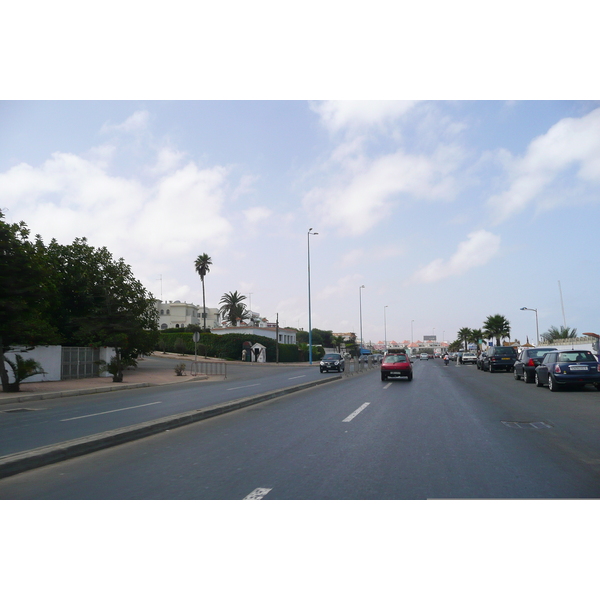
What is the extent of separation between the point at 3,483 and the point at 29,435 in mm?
3885

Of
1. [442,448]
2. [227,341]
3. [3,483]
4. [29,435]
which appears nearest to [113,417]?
[29,435]

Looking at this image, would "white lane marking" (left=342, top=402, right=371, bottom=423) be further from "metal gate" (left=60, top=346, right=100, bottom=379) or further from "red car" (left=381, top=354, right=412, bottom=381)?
"metal gate" (left=60, top=346, right=100, bottom=379)

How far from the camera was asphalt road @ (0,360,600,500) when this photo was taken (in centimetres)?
559

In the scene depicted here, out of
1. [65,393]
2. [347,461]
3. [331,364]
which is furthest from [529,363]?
[65,393]

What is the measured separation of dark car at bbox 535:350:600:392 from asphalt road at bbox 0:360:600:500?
20.0 feet

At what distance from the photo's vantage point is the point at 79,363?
98.6ft

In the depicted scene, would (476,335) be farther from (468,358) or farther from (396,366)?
(396,366)

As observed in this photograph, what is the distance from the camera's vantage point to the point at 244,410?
1332cm

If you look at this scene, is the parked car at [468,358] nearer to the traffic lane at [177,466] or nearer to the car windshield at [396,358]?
the car windshield at [396,358]

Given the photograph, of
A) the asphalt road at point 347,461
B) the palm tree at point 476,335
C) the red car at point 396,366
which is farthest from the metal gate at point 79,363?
the palm tree at point 476,335

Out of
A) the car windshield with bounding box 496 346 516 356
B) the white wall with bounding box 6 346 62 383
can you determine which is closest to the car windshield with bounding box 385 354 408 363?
the car windshield with bounding box 496 346 516 356

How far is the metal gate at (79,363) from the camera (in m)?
28.7

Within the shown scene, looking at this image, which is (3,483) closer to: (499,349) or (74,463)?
(74,463)

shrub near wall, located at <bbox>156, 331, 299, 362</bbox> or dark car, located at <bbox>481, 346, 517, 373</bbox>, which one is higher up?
shrub near wall, located at <bbox>156, 331, 299, 362</bbox>
